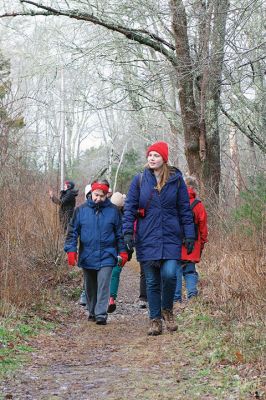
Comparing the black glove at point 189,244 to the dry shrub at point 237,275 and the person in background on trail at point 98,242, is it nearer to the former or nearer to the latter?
the dry shrub at point 237,275

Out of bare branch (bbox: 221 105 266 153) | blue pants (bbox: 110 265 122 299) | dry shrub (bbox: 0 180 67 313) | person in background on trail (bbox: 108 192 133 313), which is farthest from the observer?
bare branch (bbox: 221 105 266 153)

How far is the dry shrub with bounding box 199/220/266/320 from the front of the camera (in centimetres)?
600

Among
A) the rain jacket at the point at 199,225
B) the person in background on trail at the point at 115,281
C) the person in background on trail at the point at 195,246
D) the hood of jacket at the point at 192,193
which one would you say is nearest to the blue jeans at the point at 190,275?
the person in background on trail at the point at 195,246

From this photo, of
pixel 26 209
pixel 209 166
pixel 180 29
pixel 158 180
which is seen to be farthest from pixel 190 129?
pixel 158 180

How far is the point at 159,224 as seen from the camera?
6309mm

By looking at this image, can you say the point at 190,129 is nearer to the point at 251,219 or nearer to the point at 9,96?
the point at 251,219

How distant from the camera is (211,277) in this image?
Answer: 812 cm

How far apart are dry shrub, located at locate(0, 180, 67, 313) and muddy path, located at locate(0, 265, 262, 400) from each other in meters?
0.66

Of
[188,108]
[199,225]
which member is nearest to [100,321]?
[199,225]

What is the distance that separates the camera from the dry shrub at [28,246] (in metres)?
7.30

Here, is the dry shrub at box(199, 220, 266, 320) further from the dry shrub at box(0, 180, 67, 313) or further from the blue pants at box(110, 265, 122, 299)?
the dry shrub at box(0, 180, 67, 313)

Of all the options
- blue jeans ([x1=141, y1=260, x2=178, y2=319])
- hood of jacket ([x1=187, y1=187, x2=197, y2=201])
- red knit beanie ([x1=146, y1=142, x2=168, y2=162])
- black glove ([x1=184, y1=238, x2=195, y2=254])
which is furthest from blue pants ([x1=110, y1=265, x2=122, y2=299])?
red knit beanie ([x1=146, y1=142, x2=168, y2=162])

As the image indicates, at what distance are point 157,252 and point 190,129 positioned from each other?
19.9 ft

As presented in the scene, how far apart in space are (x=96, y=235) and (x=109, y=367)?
2.44m
